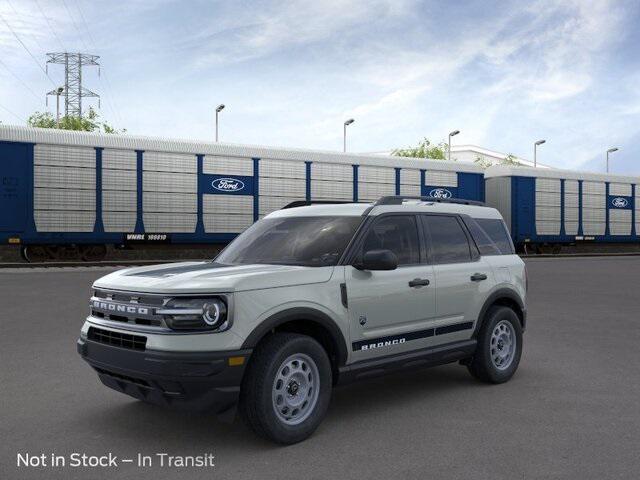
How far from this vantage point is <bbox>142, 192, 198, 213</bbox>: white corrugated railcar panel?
23.3m

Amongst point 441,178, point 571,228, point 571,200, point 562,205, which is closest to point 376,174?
point 441,178

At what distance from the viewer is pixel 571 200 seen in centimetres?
3375

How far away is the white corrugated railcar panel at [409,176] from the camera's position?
28.5 m

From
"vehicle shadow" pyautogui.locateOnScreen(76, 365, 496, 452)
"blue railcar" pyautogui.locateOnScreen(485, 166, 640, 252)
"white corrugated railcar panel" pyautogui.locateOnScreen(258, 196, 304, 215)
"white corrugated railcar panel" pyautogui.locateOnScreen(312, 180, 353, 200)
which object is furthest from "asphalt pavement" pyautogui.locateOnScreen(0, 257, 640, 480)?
"blue railcar" pyautogui.locateOnScreen(485, 166, 640, 252)

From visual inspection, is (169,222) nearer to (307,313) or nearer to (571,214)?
(307,313)

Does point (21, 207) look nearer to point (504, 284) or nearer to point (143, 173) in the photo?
point (143, 173)

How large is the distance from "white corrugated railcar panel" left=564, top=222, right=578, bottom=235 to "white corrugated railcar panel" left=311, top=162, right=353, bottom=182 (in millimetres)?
13261

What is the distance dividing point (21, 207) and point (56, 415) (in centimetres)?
1779

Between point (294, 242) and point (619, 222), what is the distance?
1385 inches

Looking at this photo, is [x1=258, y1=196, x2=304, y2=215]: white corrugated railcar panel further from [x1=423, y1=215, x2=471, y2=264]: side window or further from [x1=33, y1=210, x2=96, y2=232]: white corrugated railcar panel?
[x1=423, y1=215, x2=471, y2=264]: side window

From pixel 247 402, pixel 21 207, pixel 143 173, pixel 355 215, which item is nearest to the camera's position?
pixel 247 402

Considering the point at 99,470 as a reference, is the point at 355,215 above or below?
above

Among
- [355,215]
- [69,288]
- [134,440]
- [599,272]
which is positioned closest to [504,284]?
[355,215]

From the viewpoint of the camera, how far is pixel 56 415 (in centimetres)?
523
